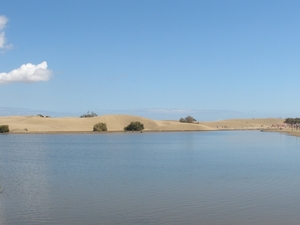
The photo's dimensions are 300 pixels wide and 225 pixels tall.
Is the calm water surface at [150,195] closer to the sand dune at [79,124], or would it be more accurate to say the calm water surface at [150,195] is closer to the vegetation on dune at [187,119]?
the sand dune at [79,124]

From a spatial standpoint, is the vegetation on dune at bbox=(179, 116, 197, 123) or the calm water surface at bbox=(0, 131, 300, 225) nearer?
the calm water surface at bbox=(0, 131, 300, 225)

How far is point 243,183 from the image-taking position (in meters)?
16.5

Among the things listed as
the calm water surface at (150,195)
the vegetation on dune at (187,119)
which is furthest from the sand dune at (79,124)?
the calm water surface at (150,195)

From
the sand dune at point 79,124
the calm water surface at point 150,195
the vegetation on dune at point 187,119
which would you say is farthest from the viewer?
the vegetation on dune at point 187,119

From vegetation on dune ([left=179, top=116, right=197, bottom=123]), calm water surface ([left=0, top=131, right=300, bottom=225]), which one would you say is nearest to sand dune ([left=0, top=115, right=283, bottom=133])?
vegetation on dune ([left=179, top=116, right=197, bottom=123])

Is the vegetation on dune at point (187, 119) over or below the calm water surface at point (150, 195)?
over

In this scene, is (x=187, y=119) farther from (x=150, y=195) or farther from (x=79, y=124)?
(x=150, y=195)

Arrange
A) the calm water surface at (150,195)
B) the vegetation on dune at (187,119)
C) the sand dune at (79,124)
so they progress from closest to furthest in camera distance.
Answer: the calm water surface at (150,195), the sand dune at (79,124), the vegetation on dune at (187,119)

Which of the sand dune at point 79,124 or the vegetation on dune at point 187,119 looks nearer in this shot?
the sand dune at point 79,124

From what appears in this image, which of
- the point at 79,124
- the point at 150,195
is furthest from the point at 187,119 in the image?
the point at 150,195

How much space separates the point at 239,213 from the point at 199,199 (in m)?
1.94

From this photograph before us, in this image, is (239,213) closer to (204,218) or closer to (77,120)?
(204,218)

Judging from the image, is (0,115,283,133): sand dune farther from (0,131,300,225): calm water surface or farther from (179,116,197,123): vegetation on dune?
(0,131,300,225): calm water surface

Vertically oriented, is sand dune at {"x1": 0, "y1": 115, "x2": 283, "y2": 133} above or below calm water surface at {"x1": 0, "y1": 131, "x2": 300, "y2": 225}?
above
